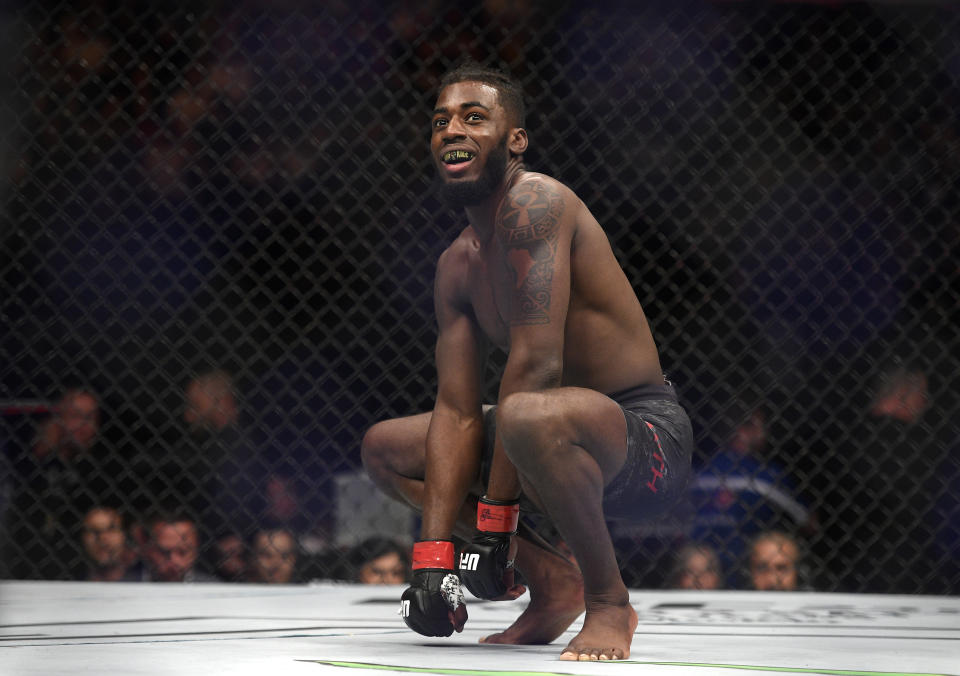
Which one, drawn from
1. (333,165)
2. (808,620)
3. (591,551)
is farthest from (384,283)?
(591,551)

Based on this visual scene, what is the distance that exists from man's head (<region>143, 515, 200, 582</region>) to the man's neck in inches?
57.2

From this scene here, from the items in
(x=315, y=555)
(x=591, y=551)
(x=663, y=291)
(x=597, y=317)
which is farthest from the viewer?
(x=663, y=291)

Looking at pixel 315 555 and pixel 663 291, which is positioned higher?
pixel 663 291

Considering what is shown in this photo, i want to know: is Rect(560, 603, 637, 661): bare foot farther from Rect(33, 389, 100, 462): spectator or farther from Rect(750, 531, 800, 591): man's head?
Rect(33, 389, 100, 462): spectator

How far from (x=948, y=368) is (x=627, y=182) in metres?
0.93

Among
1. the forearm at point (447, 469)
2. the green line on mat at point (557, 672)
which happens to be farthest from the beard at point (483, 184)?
the green line on mat at point (557, 672)

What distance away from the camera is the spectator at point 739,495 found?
2.71 metres

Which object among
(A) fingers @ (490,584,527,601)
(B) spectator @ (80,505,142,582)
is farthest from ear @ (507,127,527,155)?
(B) spectator @ (80,505,142,582)

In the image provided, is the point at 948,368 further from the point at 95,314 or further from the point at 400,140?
the point at 95,314

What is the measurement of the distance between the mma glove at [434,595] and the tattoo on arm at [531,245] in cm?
28

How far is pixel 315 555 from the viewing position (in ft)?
8.70

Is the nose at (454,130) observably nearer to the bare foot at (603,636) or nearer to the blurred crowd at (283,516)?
the bare foot at (603,636)

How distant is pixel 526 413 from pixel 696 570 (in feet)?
5.03

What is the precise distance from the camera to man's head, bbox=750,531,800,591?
2.62m
